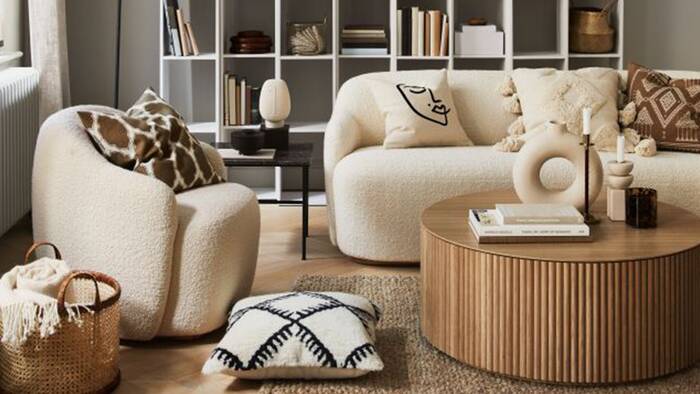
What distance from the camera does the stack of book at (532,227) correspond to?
10.7ft

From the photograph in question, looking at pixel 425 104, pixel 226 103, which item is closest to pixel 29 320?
pixel 425 104

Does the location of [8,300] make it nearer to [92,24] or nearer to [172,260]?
[172,260]

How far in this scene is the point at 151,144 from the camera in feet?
12.3

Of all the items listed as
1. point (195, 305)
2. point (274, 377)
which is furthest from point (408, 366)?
point (195, 305)

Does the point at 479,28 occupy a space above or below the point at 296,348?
above

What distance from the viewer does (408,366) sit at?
3330 millimetres

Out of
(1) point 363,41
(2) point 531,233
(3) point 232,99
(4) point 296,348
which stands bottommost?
(4) point 296,348

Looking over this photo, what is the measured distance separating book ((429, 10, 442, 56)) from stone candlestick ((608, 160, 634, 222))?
2.59 m

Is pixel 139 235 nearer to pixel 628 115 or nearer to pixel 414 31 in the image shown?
pixel 628 115

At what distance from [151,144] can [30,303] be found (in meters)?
0.91

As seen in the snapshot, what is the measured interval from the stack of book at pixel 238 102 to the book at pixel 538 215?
300cm

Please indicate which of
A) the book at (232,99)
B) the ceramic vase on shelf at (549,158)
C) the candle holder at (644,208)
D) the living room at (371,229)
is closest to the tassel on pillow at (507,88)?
the living room at (371,229)

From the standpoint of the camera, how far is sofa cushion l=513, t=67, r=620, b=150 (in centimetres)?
477

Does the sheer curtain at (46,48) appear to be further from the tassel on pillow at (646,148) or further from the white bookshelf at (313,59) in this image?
the tassel on pillow at (646,148)
